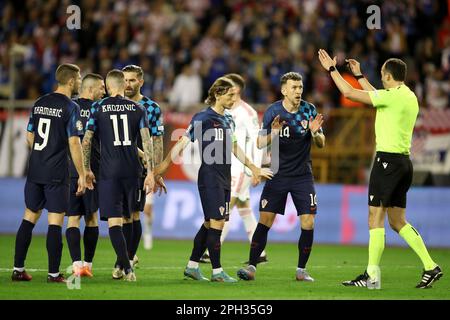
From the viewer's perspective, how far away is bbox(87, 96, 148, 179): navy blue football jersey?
12055 millimetres

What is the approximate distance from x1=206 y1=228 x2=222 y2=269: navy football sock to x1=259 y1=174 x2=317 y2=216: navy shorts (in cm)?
103

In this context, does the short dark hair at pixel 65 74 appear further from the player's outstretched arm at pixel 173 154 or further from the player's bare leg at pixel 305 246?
the player's bare leg at pixel 305 246

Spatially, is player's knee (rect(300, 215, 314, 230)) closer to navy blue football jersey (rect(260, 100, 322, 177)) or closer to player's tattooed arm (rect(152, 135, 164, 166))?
navy blue football jersey (rect(260, 100, 322, 177))

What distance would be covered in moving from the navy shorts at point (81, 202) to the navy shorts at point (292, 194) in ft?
7.28

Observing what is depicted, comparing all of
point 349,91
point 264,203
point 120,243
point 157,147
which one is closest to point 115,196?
point 120,243

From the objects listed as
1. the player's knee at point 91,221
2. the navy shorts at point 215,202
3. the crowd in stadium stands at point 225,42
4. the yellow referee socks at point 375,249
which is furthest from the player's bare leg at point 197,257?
the crowd in stadium stands at point 225,42

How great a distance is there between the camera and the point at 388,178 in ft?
38.6

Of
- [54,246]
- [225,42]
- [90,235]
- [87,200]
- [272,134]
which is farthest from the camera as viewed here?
[225,42]

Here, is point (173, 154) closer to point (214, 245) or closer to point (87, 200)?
point (214, 245)

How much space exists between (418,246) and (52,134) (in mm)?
4640

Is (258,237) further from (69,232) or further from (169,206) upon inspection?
(169,206)

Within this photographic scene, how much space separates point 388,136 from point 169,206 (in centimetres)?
965

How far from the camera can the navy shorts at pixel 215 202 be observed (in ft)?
40.1

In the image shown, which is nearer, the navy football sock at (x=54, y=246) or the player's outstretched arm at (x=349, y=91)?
the player's outstretched arm at (x=349, y=91)
